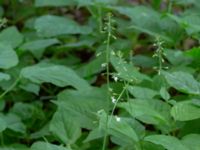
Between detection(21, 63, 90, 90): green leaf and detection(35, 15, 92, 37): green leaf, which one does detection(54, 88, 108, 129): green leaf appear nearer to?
detection(21, 63, 90, 90): green leaf

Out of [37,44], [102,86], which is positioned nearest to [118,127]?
[102,86]

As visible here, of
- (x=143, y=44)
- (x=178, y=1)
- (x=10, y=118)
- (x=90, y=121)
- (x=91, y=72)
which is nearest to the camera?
(x=90, y=121)

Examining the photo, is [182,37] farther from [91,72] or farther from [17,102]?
[17,102]

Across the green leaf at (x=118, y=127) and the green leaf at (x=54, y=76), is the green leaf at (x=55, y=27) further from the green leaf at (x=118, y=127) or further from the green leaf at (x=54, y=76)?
the green leaf at (x=118, y=127)

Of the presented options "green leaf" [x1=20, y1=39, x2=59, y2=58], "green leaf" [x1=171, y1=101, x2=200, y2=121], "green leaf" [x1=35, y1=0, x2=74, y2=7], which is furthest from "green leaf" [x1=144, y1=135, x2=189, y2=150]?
"green leaf" [x1=35, y1=0, x2=74, y2=7]

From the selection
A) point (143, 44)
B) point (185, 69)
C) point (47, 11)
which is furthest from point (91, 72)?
point (47, 11)

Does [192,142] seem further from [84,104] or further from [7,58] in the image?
[7,58]

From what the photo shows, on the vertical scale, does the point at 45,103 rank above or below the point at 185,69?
below
